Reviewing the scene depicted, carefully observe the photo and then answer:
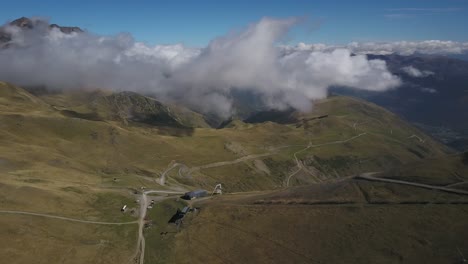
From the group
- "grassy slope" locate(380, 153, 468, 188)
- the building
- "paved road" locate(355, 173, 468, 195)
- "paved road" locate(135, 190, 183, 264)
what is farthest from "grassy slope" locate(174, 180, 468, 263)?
the building

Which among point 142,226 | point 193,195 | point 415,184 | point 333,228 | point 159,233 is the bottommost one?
point 193,195

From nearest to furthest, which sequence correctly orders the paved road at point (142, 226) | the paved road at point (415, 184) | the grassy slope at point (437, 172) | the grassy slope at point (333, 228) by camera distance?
1. the grassy slope at point (333, 228)
2. the paved road at point (142, 226)
3. the paved road at point (415, 184)
4. the grassy slope at point (437, 172)

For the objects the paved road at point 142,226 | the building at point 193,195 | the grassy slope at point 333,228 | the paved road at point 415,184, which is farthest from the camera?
the building at point 193,195

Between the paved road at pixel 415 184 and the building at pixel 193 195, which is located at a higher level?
the paved road at pixel 415 184

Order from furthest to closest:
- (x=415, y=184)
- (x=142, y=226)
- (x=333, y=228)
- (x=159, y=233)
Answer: (x=415, y=184)
(x=142, y=226)
(x=159, y=233)
(x=333, y=228)

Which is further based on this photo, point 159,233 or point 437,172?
point 437,172

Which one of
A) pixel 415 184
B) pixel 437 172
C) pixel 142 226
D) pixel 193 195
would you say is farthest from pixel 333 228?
pixel 193 195

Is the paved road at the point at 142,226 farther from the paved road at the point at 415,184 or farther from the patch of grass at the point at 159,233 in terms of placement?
the paved road at the point at 415,184

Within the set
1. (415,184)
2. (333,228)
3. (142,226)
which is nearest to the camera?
(333,228)

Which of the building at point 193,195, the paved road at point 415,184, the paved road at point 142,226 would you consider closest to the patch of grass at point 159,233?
the paved road at point 142,226

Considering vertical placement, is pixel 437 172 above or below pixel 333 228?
above

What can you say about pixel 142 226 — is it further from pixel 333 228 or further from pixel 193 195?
pixel 333 228

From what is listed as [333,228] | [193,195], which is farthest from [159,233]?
[333,228]

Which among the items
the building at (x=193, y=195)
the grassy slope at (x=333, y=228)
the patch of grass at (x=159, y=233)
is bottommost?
the building at (x=193, y=195)
